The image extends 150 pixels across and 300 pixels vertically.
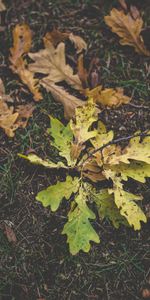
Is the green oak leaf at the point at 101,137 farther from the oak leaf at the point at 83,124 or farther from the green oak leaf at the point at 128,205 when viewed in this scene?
the green oak leaf at the point at 128,205

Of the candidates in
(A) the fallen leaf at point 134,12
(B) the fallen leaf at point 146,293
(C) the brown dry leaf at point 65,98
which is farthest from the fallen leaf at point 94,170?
(A) the fallen leaf at point 134,12

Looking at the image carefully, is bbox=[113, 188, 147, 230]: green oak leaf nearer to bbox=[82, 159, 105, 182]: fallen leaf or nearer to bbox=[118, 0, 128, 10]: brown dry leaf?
bbox=[82, 159, 105, 182]: fallen leaf

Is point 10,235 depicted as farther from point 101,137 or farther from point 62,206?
point 101,137

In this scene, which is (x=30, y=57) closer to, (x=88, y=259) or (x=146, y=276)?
(x=88, y=259)

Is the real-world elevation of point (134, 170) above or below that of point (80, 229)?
above

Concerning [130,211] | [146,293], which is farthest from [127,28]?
[146,293]
